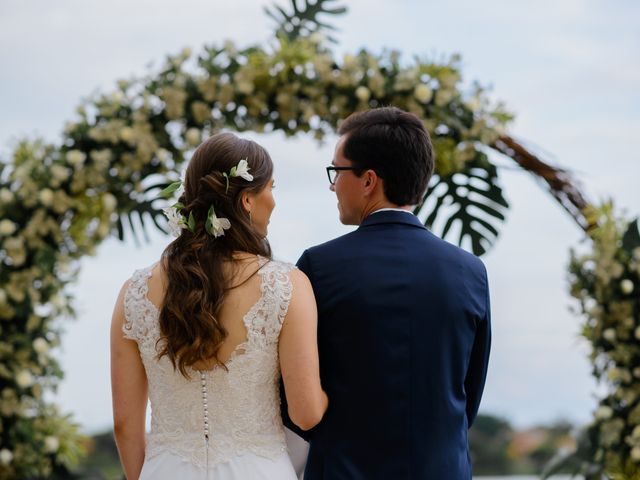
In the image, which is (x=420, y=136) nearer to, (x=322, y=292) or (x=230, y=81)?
(x=322, y=292)

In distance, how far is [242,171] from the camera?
213 centimetres

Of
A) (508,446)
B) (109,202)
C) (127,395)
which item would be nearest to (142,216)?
(109,202)

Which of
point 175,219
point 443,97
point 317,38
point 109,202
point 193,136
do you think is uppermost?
point 317,38

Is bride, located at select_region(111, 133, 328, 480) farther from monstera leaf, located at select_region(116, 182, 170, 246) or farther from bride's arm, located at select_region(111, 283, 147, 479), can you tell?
monstera leaf, located at select_region(116, 182, 170, 246)

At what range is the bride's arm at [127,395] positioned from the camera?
2.24 m

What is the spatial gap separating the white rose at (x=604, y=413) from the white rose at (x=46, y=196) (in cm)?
292

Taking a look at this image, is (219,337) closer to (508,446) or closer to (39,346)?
(39,346)

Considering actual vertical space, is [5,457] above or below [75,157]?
below

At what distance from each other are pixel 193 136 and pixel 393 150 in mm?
2314

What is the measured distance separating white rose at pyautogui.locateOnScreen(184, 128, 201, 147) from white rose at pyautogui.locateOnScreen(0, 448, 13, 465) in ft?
5.52

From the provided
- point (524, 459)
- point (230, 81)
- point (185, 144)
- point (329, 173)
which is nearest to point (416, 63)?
point (230, 81)

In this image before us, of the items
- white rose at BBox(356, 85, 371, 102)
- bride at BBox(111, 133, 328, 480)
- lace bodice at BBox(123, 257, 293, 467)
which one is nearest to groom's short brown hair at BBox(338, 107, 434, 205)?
bride at BBox(111, 133, 328, 480)

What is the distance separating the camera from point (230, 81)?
14.6ft

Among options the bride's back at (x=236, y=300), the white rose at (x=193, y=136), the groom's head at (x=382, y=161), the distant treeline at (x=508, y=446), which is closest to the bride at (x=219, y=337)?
the bride's back at (x=236, y=300)
